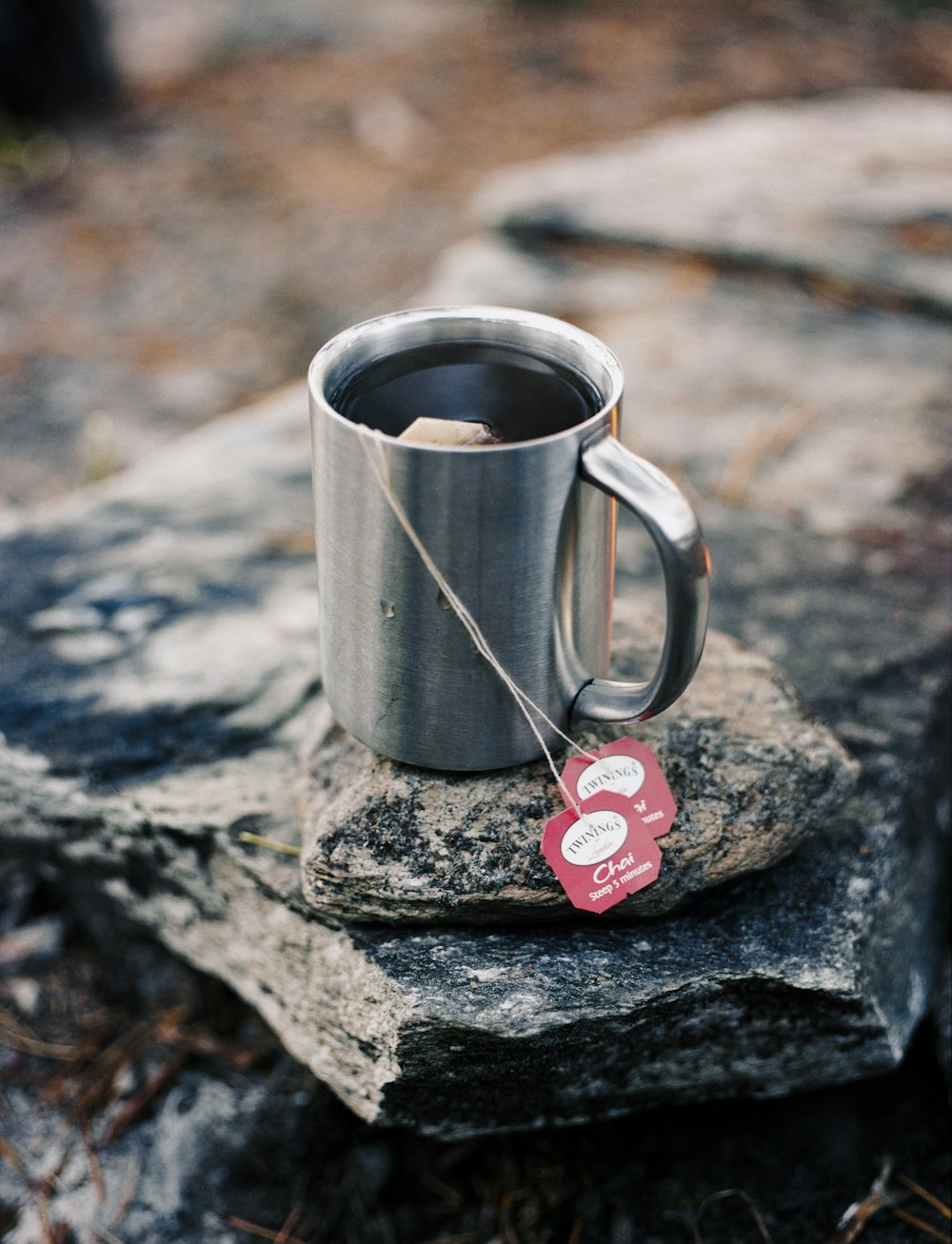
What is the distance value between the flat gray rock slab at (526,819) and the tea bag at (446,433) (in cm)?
32

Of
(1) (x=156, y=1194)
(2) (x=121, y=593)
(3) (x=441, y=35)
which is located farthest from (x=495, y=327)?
(3) (x=441, y=35)

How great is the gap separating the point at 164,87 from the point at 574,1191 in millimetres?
4858

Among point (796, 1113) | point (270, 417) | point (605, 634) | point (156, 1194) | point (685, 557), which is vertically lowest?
point (156, 1194)

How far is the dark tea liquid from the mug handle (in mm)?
116

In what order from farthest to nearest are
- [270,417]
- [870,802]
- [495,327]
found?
[270,417]
[870,802]
[495,327]

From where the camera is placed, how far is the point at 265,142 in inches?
168

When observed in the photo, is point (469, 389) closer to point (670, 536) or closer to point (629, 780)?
point (670, 536)

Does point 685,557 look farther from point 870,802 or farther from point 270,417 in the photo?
point 270,417

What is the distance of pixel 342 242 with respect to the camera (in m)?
3.57

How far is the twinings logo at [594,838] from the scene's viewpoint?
97cm

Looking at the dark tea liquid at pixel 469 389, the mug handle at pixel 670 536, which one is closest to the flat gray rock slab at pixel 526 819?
the mug handle at pixel 670 536

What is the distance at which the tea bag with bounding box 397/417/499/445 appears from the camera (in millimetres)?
902

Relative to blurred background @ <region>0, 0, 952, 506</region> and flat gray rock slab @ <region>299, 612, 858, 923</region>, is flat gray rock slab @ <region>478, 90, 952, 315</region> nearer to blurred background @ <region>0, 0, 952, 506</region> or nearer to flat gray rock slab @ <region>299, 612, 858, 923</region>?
blurred background @ <region>0, 0, 952, 506</region>

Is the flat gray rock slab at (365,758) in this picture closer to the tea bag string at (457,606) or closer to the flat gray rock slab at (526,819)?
the flat gray rock slab at (526,819)
